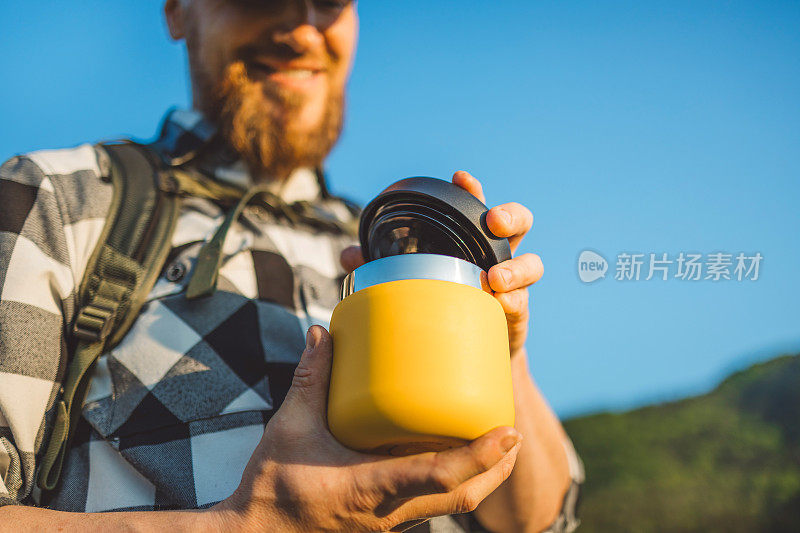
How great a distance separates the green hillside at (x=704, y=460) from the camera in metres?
10.0

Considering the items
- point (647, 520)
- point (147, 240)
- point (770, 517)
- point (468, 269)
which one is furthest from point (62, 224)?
point (770, 517)

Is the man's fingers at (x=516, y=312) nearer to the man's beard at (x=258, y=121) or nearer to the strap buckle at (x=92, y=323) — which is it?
the strap buckle at (x=92, y=323)

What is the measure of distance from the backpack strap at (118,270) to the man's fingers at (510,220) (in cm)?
99

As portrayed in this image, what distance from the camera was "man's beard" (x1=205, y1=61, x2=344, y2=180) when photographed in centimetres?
235

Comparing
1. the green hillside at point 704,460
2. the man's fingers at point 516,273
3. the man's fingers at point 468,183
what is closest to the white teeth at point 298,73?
the man's fingers at point 468,183

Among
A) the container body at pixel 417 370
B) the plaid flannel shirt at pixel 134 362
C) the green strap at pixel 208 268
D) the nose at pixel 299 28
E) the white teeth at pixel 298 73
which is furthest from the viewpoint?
the white teeth at pixel 298 73

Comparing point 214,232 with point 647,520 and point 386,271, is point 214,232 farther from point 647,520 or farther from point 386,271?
point 647,520

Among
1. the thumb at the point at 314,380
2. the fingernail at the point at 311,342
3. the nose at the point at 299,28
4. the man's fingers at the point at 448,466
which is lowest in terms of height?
the man's fingers at the point at 448,466

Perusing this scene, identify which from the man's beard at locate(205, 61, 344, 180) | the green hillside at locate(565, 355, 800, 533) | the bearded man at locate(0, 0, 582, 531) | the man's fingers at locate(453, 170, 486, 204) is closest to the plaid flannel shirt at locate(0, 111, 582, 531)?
the bearded man at locate(0, 0, 582, 531)

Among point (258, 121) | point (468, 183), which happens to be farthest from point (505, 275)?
point (258, 121)

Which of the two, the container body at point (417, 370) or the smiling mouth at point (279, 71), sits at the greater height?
the smiling mouth at point (279, 71)

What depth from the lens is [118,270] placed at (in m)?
1.72

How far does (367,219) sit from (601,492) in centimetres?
1088

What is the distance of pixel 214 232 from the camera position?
200cm
